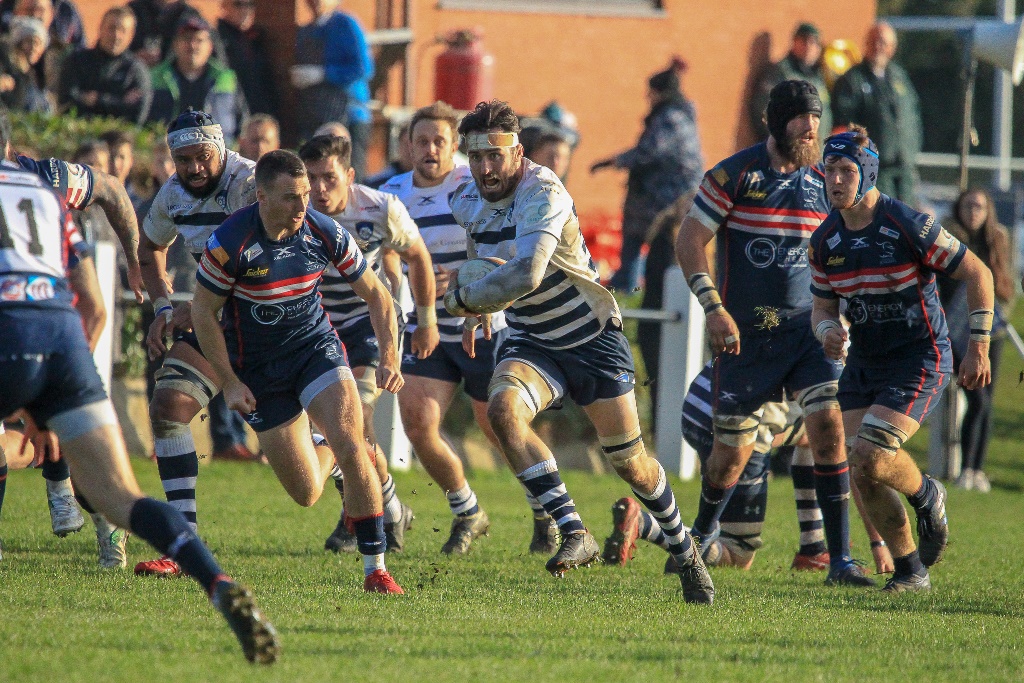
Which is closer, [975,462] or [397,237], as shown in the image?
[397,237]

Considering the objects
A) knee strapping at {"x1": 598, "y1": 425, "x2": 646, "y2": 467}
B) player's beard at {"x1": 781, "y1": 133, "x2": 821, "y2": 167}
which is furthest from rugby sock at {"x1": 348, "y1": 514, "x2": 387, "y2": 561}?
player's beard at {"x1": 781, "y1": 133, "x2": 821, "y2": 167}

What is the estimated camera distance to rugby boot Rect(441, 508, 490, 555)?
8.14 meters

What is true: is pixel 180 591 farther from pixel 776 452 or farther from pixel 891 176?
pixel 891 176

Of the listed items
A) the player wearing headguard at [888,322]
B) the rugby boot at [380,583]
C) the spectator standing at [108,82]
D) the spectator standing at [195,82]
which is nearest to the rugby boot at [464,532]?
the rugby boot at [380,583]

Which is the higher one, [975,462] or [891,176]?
[891,176]

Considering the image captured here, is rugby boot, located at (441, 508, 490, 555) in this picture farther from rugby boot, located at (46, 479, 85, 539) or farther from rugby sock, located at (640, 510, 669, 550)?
rugby boot, located at (46, 479, 85, 539)

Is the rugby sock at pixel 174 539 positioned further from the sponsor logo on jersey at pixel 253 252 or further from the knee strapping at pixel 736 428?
the knee strapping at pixel 736 428

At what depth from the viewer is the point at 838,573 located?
24.9ft

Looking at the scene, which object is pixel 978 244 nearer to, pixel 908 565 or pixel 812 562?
pixel 812 562

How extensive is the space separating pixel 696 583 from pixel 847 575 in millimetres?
1409

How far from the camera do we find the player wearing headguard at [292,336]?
635cm

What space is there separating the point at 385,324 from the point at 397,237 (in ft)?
3.10

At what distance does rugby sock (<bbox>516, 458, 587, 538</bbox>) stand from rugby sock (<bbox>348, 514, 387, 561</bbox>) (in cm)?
75

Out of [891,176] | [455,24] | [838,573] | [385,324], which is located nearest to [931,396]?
[838,573]
